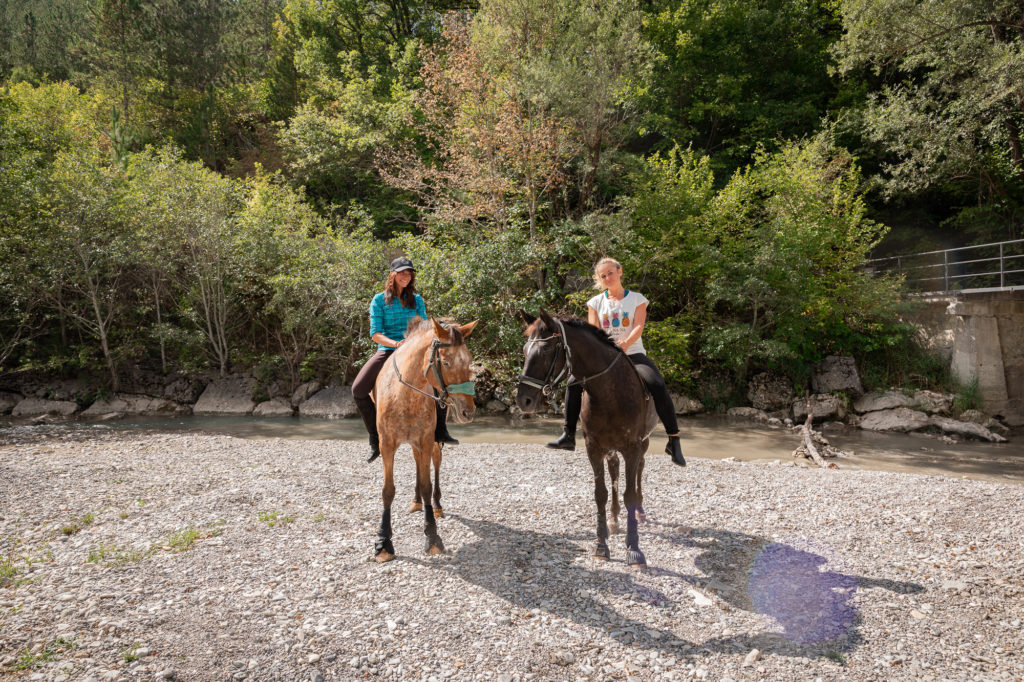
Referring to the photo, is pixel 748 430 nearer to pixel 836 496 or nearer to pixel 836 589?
pixel 836 496

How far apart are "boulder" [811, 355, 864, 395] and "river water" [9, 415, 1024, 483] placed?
2400 millimetres

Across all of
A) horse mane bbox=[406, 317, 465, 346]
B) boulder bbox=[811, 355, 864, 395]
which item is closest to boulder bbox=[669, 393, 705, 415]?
boulder bbox=[811, 355, 864, 395]

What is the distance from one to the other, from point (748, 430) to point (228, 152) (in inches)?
1463

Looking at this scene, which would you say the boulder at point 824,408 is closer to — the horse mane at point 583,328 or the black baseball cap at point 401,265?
Answer: the horse mane at point 583,328

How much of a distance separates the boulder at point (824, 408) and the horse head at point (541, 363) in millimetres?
15199

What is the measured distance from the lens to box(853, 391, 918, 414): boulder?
54.2ft

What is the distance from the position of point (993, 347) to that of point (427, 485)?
65.7 ft

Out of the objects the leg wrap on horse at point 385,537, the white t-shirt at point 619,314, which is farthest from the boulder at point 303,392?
the white t-shirt at point 619,314

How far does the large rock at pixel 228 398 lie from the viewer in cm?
2003

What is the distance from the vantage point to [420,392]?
210 inches

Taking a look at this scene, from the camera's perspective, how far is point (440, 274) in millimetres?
18969

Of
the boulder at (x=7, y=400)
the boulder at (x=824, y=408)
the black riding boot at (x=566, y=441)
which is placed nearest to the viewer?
the black riding boot at (x=566, y=441)

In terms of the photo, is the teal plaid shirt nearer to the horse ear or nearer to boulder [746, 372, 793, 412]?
the horse ear

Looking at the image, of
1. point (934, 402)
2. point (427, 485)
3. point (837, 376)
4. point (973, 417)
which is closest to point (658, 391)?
point (427, 485)
